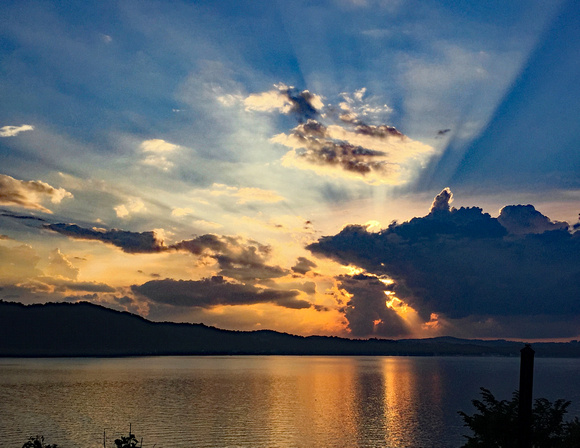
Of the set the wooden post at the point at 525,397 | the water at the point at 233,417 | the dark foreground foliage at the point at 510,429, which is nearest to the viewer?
the wooden post at the point at 525,397

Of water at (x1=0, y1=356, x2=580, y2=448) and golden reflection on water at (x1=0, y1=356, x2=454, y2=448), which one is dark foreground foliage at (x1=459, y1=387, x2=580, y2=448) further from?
golden reflection on water at (x1=0, y1=356, x2=454, y2=448)

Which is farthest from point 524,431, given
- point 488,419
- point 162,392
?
point 162,392

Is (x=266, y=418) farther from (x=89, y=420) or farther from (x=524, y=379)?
(x=524, y=379)

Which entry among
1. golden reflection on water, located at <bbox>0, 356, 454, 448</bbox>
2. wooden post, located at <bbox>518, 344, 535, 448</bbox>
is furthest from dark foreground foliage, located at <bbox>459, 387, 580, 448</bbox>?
golden reflection on water, located at <bbox>0, 356, 454, 448</bbox>

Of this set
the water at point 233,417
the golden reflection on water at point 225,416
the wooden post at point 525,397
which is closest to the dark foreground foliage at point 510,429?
the wooden post at point 525,397

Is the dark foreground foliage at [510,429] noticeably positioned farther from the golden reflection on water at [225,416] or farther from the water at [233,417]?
the golden reflection on water at [225,416]

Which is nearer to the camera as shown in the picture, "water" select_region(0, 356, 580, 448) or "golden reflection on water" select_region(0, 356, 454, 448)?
"water" select_region(0, 356, 580, 448)

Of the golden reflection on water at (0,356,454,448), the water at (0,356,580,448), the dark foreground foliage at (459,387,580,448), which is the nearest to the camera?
the dark foreground foliage at (459,387,580,448)

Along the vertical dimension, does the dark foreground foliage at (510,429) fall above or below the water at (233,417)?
above

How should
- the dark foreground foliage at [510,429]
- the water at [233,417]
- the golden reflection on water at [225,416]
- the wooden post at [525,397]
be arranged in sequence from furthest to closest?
the golden reflection on water at [225,416]
the water at [233,417]
the dark foreground foliage at [510,429]
the wooden post at [525,397]

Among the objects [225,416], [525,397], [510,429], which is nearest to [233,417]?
[225,416]

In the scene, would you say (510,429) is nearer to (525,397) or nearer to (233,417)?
(525,397)

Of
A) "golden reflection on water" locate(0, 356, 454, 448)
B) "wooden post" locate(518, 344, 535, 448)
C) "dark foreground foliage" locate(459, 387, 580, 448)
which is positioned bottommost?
"golden reflection on water" locate(0, 356, 454, 448)

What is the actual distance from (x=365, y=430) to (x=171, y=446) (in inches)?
1612
